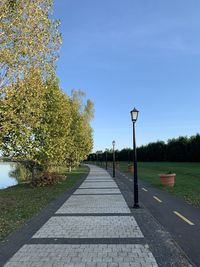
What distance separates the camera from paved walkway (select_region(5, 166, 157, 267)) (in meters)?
7.06

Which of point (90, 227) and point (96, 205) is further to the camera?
point (96, 205)

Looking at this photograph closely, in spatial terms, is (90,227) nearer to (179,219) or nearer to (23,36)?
(179,219)

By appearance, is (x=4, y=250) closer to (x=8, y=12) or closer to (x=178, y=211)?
(x=178, y=211)

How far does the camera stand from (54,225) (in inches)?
431

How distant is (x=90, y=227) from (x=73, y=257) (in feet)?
10.6

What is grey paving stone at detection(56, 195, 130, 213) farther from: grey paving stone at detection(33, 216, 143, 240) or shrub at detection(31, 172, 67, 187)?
shrub at detection(31, 172, 67, 187)

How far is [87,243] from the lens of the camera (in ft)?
28.2

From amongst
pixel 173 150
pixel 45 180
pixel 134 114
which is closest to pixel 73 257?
pixel 134 114

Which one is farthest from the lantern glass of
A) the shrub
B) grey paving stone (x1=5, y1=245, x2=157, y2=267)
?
the shrub

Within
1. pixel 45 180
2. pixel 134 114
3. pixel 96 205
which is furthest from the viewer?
pixel 45 180

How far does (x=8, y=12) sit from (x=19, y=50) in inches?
53.1

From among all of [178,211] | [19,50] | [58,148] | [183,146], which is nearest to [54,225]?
[178,211]

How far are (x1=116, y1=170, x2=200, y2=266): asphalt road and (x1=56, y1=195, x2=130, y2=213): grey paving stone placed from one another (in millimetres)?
991

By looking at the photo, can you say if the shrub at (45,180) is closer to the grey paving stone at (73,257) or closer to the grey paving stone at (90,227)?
the grey paving stone at (90,227)
